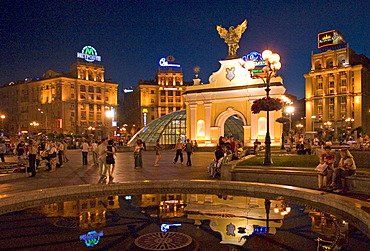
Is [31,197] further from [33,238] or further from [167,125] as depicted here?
[167,125]

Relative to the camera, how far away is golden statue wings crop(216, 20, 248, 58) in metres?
38.6

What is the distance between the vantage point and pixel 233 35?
3862cm

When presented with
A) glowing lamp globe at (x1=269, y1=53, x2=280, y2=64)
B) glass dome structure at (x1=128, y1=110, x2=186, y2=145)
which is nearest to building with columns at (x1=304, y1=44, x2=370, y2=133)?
glass dome structure at (x1=128, y1=110, x2=186, y2=145)

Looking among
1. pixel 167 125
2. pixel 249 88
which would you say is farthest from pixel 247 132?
pixel 167 125

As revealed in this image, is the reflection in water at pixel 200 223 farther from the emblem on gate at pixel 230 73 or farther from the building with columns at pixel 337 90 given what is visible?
the building with columns at pixel 337 90

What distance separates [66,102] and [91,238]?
9791 centimetres

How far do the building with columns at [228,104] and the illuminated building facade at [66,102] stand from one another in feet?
192

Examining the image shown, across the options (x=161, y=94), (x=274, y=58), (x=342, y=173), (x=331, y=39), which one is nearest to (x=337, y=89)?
(x=331, y=39)

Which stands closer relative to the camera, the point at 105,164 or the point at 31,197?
the point at 31,197

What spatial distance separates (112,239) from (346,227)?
5.06m

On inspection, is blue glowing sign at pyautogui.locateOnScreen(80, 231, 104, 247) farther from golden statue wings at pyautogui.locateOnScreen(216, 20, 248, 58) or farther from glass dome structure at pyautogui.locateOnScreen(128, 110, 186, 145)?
glass dome structure at pyautogui.locateOnScreen(128, 110, 186, 145)

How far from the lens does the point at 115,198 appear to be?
10.5m

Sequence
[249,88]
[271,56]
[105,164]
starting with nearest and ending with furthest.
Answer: [105,164] → [271,56] → [249,88]

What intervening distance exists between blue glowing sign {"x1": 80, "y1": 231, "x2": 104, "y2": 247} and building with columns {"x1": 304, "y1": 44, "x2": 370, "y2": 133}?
77.8 metres
